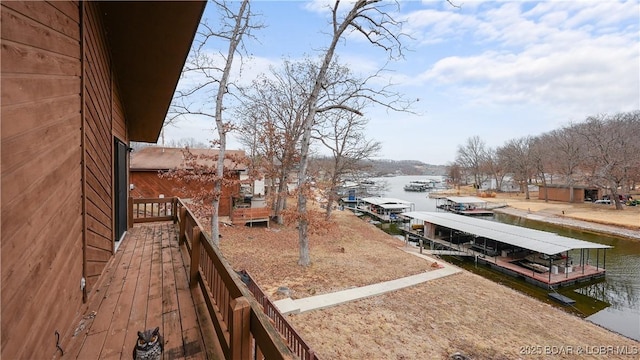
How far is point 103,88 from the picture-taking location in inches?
142

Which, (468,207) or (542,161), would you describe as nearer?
(468,207)

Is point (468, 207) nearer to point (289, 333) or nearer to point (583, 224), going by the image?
point (583, 224)

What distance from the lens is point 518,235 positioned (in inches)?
581

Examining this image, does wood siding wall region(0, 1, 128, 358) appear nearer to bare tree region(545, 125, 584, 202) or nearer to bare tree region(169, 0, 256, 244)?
bare tree region(169, 0, 256, 244)

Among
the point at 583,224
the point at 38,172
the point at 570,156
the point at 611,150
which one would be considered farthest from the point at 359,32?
the point at 570,156

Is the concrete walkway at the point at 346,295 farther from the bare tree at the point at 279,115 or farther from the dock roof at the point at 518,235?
the bare tree at the point at 279,115

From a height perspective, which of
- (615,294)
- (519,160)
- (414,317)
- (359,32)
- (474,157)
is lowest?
(615,294)

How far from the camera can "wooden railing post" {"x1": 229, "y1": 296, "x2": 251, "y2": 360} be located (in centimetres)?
161

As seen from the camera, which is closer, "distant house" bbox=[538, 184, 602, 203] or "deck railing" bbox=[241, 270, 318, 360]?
"deck railing" bbox=[241, 270, 318, 360]

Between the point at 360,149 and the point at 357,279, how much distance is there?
12.3 m

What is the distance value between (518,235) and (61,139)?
18052 millimetres

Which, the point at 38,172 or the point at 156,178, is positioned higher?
the point at 38,172

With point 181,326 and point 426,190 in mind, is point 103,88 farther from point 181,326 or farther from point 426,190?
point 426,190

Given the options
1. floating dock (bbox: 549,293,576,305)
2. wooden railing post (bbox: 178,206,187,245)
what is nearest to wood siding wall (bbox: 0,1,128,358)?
wooden railing post (bbox: 178,206,187,245)
